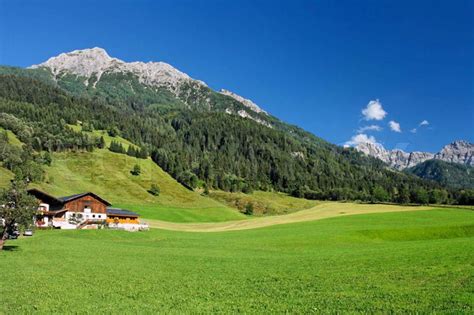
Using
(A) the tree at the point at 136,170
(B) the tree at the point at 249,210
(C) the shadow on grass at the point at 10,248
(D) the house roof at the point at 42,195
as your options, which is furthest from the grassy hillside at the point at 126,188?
(C) the shadow on grass at the point at 10,248

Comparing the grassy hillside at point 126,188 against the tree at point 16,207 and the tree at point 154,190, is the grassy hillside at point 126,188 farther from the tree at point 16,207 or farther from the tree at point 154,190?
the tree at point 16,207

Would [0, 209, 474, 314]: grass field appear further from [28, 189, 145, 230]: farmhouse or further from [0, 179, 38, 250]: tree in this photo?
[28, 189, 145, 230]: farmhouse

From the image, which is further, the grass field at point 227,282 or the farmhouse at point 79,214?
the farmhouse at point 79,214

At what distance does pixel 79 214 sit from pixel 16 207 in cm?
5408

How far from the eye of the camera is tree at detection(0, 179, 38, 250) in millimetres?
45688

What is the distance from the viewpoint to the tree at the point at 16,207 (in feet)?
150

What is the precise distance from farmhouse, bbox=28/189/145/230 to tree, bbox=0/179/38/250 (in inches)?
1543

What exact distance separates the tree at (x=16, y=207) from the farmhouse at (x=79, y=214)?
129 feet

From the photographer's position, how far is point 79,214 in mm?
97688

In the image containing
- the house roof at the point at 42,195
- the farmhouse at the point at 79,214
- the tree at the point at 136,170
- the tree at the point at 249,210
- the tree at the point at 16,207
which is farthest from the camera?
the tree at the point at 136,170

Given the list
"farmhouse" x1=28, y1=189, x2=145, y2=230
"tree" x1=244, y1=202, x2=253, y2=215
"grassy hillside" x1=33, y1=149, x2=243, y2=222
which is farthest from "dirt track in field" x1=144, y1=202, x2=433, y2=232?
"tree" x1=244, y1=202, x2=253, y2=215

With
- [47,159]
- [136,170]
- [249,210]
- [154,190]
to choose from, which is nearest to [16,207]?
[154,190]

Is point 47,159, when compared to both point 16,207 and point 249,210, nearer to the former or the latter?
point 249,210

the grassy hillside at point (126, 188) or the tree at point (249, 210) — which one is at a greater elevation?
the grassy hillside at point (126, 188)
